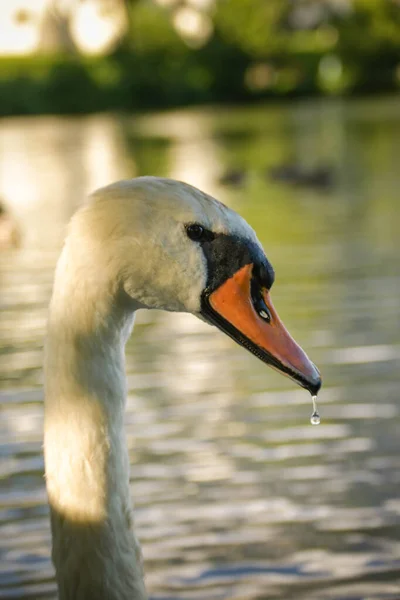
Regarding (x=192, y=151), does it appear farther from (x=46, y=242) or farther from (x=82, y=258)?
(x=82, y=258)

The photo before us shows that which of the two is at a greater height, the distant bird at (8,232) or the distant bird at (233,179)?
the distant bird at (233,179)

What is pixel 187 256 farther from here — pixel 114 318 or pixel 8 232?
pixel 8 232

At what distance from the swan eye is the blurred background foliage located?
114 ft

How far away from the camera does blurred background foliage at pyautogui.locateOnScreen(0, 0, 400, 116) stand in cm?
3831

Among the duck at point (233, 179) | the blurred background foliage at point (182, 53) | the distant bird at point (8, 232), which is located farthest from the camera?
the blurred background foliage at point (182, 53)

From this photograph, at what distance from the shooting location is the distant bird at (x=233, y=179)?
15.0m

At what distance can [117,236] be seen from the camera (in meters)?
2.43

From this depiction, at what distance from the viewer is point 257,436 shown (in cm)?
545

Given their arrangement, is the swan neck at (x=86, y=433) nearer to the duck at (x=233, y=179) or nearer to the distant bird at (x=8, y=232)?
the distant bird at (x=8, y=232)

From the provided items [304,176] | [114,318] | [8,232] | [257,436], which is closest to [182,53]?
[304,176]

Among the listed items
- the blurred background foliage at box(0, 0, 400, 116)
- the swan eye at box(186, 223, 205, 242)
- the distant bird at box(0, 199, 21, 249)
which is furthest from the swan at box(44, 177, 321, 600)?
the blurred background foliage at box(0, 0, 400, 116)

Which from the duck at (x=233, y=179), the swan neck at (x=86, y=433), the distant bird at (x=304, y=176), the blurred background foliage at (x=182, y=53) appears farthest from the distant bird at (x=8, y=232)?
the blurred background foliage at (x=182, y=53)

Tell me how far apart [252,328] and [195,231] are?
0.24m

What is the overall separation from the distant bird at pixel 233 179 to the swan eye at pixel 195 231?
12582 millimetres
